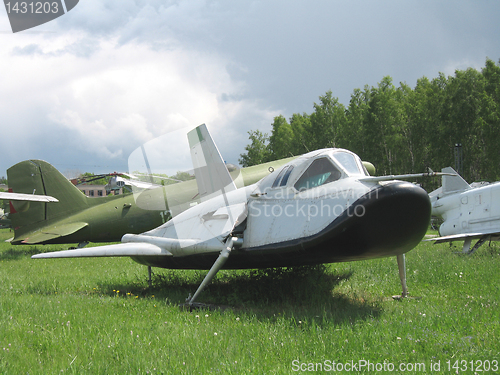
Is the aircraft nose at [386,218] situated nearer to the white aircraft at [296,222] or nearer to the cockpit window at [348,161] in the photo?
the white aircraft at [296,222]

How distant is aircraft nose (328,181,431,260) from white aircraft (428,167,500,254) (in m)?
7.61

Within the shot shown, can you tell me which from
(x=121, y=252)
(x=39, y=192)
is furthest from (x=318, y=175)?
(x=39, y=192)

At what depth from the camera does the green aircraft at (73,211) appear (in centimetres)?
1314

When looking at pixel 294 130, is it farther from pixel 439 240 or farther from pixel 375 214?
pixel 375 214

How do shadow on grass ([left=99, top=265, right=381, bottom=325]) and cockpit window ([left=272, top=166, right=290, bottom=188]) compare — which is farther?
cockpit window ([left=272, top=166, right=290, bottom=188])

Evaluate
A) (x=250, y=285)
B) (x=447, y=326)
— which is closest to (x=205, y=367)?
(x=447, y=326)

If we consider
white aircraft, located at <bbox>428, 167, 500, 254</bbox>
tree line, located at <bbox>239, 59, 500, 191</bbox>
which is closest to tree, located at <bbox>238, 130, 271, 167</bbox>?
tree line, located at <bbox>239, 59, 500, 191</bbox>

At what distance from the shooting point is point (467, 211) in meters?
12.3

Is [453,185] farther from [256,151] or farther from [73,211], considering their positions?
[256,151]

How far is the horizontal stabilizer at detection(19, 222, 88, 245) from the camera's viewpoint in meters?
13.8

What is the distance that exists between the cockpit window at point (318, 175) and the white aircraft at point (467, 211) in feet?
24.1

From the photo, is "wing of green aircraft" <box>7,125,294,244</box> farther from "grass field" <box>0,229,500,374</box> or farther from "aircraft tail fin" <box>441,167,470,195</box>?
"aircraft tail fin" <box>441,167,470,195</box>

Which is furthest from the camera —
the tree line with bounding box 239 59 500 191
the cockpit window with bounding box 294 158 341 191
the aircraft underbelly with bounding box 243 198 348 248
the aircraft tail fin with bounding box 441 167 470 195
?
the tree line with bounding box 239 59 500 191

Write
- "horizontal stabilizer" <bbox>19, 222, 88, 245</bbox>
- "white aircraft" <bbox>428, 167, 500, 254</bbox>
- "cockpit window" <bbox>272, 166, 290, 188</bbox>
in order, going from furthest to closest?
"horizontal stabilizer" <bbox>19, 222, 88, 245</bbox>
"white aircraft" <bbox>428, 167, 500, 254</bbox>
"cockpit window" <bbox>272, 166, 290, 188</bbox>
